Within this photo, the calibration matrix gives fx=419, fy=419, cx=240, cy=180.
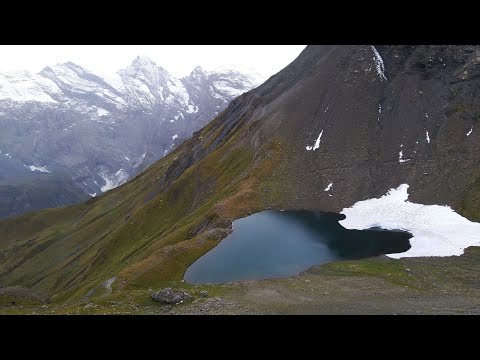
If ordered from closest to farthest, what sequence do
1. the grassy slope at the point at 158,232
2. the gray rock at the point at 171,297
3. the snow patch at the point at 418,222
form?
the gray rock at the point at 171,297, the grassy slope at the point at 158,232, the snow patch at the point at 418,222

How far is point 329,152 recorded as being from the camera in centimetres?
9694

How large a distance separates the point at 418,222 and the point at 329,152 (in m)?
29.9

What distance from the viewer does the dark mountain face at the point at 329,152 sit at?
267ft

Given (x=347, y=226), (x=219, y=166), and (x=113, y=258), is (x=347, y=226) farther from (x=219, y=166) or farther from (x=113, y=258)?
(x=113, y=258)

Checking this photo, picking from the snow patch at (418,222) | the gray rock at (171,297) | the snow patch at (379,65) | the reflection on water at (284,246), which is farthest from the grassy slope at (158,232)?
the snow patch at (379,65)

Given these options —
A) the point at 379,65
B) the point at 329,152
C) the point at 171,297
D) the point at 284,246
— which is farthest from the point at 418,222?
the point at 379,65

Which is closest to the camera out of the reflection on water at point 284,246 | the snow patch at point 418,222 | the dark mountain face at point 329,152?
the reflection on water at point 284,246

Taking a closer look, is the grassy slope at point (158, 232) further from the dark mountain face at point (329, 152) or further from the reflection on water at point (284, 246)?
the reflection on water at point (284, 246)

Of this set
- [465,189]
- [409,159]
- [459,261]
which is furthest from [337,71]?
[459,261]

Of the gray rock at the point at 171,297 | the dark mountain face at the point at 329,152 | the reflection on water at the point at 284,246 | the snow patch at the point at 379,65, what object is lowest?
the gray rock at the point at 171,297

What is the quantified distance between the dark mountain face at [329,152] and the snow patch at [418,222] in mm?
2481

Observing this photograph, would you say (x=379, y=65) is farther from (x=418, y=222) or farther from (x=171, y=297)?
(x=171, y=297)

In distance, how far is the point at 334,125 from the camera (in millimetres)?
103625

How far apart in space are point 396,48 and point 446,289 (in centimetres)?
8848
